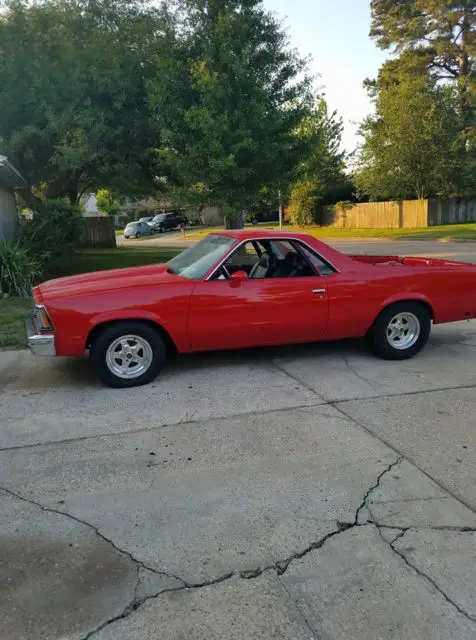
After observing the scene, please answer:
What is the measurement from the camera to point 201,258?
583cm

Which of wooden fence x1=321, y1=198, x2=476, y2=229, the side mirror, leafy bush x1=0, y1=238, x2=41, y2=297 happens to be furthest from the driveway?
wooden fence x1=321, y1=198, x2=476, y2=229

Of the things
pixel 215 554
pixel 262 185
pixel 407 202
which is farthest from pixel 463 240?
pixel 215 554

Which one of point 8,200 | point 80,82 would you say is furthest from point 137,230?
point 80,82

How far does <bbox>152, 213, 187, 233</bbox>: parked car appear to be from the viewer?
49.8 m

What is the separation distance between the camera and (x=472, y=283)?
625 centimetres

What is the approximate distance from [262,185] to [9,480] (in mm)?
11834

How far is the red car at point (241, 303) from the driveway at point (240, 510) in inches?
18.8

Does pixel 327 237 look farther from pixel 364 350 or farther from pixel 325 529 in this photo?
pixel 325 529

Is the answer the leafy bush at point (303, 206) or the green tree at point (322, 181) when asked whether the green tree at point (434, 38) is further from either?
the leafy bush at point (303, 206)

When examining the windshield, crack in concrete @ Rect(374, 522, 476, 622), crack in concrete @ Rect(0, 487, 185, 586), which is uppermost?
the windshield

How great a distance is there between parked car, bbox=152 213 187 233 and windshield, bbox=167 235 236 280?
4429 centimetres

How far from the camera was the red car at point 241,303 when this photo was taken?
5.12m

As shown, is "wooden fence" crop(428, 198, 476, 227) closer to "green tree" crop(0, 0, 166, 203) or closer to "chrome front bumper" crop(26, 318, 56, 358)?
"green tree" crop(0, 0, 166, 203)

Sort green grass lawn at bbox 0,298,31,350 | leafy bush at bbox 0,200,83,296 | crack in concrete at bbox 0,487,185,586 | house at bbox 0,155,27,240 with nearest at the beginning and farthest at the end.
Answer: crack in concrete at bbox 0,487,185,586 → green grass lawn at bbox 0,298,31,350 → leafy bush at bbox 0,200,83,296 → house at bbox 0,155,27,240
